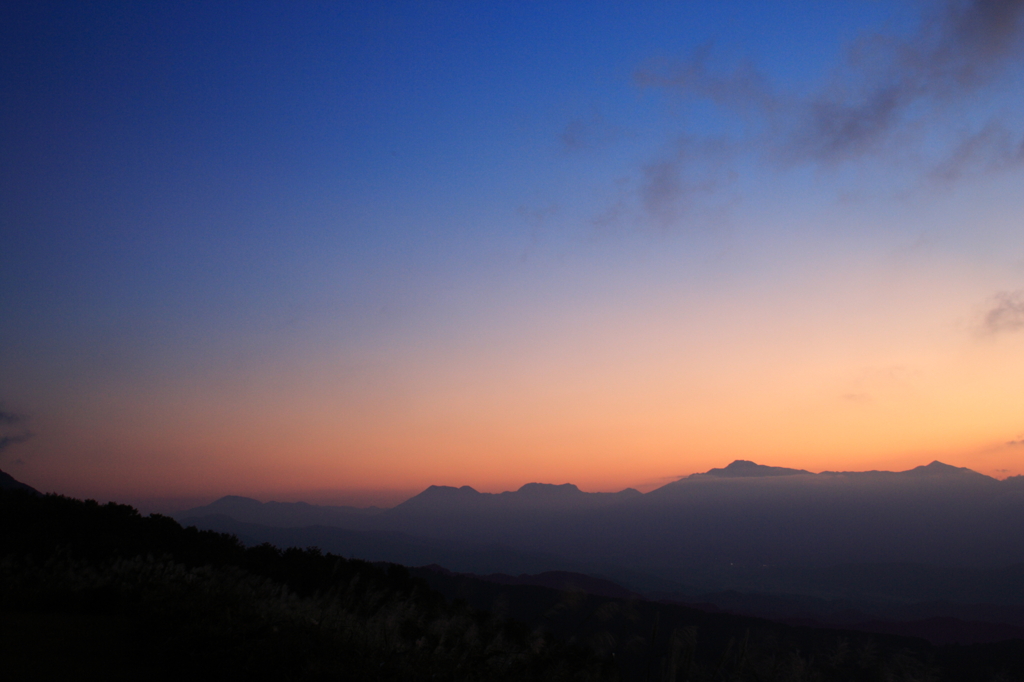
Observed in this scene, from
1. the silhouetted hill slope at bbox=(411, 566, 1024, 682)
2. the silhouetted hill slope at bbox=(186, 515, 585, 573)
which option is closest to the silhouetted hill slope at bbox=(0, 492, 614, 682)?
the silhouetted hill slope at bbox=(411, 566, 1024, 682)

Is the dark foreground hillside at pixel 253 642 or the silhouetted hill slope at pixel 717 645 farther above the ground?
the dark foreground hillside at pixel 253 642

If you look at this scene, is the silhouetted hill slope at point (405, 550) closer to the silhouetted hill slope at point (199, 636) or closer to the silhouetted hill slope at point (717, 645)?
the silhouetted hill slope at point (717, 645)

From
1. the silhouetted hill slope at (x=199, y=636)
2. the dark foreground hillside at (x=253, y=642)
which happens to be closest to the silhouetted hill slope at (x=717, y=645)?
the dark foreground hillside at (x=253, y=642)

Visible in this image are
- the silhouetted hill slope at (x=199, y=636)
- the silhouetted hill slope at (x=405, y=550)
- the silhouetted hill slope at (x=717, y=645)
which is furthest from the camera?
the silhouetted hill slope at (x=405, y=550)

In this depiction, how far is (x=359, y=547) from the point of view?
13788cm

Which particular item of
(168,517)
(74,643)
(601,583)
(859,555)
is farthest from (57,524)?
(859,555)

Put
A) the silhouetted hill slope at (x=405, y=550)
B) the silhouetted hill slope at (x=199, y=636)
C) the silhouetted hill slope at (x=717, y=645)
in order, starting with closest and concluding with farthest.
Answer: the silhouetted hill slope at (x=199, y=636) < the silhouetted hill slope at (x=717, y=645) < the silhouetted hill slope at (x=405, y=550)

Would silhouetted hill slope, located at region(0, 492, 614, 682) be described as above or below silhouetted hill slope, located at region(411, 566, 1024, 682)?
above

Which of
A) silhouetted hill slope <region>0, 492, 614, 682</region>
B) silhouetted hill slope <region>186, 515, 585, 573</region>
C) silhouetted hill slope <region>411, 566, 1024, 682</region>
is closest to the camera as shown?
silhouetted hill slope <region>0, 492, 614, 682</region>

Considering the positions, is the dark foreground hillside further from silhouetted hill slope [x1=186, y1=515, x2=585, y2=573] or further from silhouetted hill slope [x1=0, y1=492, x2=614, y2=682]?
silhouetted hill slope [x1=186, y1=515, x2=585, y2=573]

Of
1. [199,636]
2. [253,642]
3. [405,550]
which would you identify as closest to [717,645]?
[253,642]

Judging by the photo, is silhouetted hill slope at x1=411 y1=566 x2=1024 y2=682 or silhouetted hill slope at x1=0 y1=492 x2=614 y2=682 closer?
silhouetted hill slope at x1=0 y1=492 x2=614 y2=682

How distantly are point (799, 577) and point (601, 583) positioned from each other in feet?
416

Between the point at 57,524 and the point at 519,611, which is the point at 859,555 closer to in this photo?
the point at 519,611
